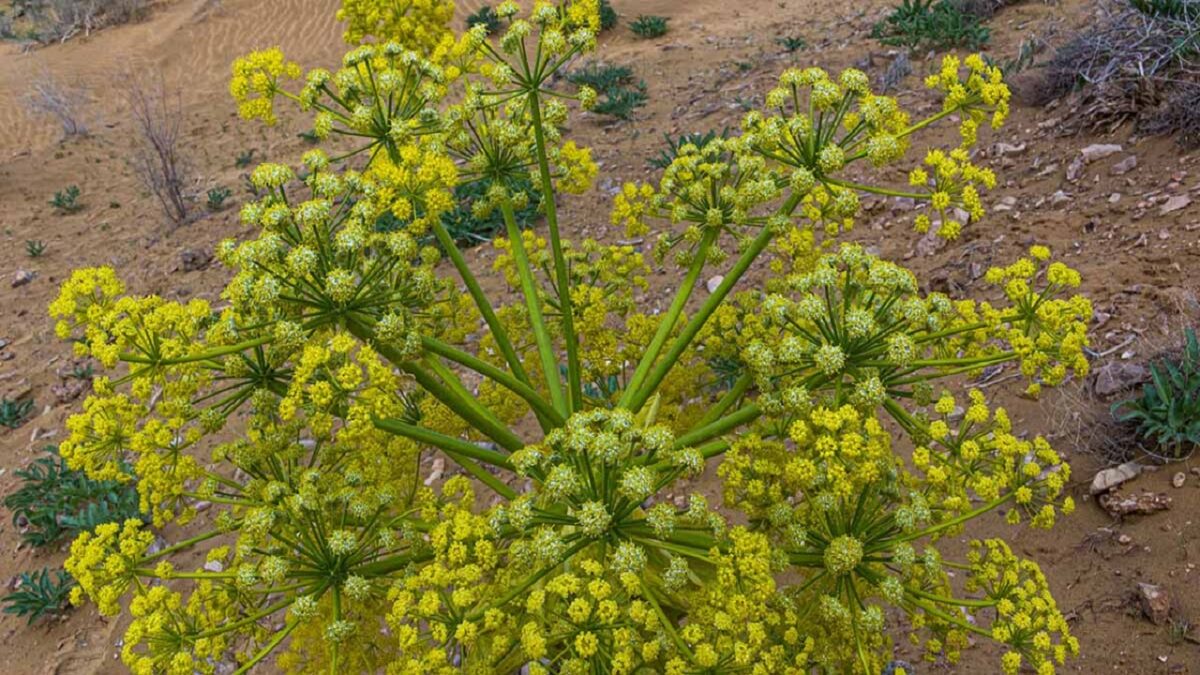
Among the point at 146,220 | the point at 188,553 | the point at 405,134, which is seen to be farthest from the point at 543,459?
the point at 146,220

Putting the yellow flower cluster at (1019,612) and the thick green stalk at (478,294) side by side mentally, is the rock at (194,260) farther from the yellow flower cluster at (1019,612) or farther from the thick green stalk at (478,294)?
the yellow flower cluster at (1019,612)

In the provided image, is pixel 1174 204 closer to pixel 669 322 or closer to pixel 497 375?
pixel 669 322

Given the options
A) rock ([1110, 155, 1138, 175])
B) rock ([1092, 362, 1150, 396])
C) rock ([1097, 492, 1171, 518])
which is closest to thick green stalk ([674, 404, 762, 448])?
rock ([1097, 492, 1171, 518])

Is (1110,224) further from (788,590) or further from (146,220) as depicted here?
(146,220)

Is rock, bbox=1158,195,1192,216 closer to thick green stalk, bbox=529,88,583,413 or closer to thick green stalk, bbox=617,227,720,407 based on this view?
thick green stalk, bbox=617,227,720,407

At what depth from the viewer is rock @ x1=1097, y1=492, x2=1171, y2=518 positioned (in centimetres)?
371

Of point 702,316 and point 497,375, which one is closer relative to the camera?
point 497,375

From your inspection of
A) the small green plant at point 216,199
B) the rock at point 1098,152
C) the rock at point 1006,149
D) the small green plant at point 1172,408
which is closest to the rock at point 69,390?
the small green plant at point 216,199

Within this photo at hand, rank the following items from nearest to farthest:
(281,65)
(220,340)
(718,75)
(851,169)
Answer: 1. (220,340)
2. (281,65)
3. (851,169)
4. (718,75)

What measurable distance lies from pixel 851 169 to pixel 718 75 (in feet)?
14.1

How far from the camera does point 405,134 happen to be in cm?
239

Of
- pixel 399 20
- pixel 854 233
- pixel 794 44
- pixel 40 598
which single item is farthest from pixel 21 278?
pixel 794 44

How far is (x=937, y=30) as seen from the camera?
28.9 ft

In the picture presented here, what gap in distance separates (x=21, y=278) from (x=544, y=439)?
33.2 feet
